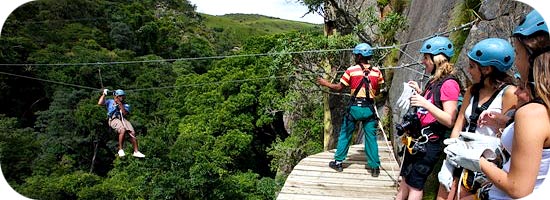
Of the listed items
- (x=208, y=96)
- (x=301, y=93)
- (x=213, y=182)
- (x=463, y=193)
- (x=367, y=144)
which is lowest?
(x=213, y=182)

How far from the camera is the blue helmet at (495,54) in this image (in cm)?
229

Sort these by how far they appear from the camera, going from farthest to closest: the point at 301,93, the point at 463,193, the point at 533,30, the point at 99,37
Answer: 1. the point at 99,37
2. the point at 301,93
3. the point at 463,193
4. the point at 533,30

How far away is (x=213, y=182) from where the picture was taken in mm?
23391

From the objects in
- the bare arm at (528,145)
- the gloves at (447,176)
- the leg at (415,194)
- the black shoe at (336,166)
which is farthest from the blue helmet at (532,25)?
the black shoe at (336,166)

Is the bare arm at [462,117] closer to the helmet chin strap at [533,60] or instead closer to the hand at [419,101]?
the hand at [419,101]

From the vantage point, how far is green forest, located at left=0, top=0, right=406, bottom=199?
17.9m

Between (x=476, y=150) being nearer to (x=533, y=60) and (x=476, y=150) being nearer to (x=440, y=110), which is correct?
(x=533, y=60)

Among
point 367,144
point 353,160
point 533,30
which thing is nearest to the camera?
point 533,30

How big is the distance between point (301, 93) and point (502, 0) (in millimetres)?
13207

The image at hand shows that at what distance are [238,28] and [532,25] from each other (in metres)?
105

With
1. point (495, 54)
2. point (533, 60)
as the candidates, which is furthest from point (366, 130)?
point (533, 60)

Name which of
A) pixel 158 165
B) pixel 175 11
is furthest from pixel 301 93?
pixel 175 11

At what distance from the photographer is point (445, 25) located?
5.77 metres

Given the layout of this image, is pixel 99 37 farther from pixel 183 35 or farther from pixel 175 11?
pixel 175 11
